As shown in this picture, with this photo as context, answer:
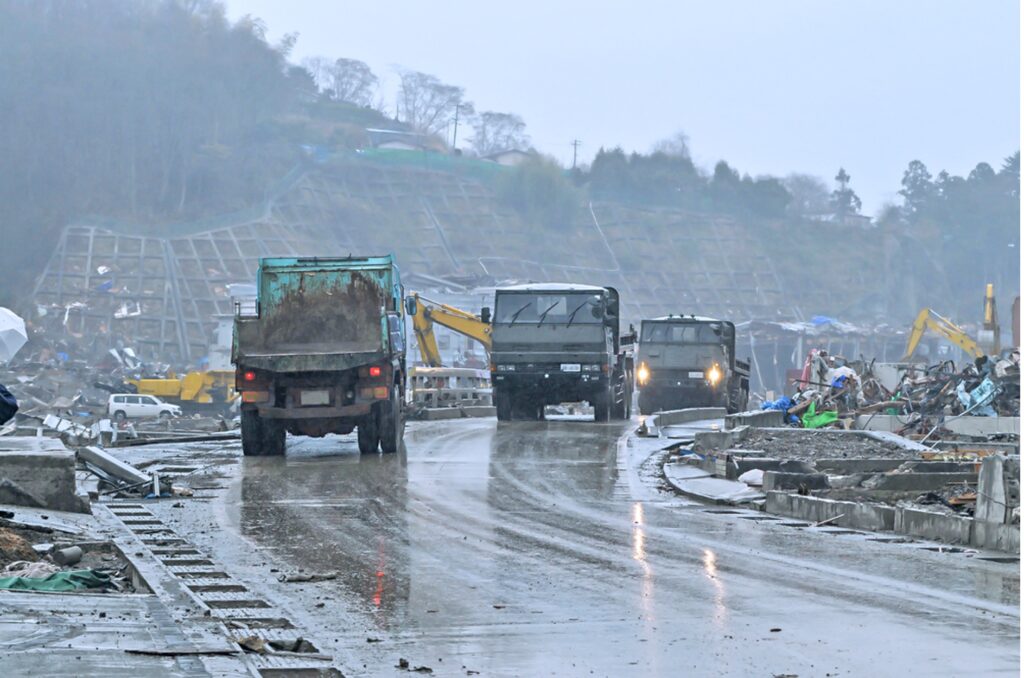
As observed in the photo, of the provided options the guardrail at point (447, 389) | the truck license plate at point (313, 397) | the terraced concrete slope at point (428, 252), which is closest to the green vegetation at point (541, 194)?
the terraced concrete slope at point (428, 252)

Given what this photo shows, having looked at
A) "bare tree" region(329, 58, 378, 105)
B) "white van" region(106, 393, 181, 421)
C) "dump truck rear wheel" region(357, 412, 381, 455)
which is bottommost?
"white van" region(106, 393, 181, 421)

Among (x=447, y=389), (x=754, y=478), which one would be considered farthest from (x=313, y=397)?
(x=447, y=389)

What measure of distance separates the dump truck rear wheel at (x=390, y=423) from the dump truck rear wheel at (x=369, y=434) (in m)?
0.08

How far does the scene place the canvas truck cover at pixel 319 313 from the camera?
22.5m

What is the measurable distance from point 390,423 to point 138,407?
40.0 m

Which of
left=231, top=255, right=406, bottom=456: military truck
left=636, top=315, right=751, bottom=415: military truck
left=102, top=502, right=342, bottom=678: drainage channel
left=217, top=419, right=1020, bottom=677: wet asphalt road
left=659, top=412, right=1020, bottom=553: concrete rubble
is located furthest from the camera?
left=636, top=315, right=751, bottom=415: military truck

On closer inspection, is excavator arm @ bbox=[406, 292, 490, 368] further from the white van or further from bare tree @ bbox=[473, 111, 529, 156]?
bare tree @ bbox=[473, 111, 529, 156]

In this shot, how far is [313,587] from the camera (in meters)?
9.91

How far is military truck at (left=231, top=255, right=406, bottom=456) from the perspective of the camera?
2247 centimetres

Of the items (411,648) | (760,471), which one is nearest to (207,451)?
(760,471)

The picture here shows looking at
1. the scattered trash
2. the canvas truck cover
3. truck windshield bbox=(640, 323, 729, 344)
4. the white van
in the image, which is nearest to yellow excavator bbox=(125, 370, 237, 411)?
the white van

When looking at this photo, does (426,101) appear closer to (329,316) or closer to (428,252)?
(428,252)

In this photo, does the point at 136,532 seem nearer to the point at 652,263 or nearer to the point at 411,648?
the point at 411,648

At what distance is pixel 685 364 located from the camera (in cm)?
4347
